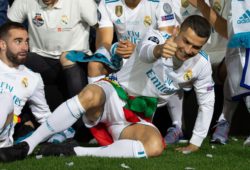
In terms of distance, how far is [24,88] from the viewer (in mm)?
5914

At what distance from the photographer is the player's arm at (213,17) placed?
A: 247 inches

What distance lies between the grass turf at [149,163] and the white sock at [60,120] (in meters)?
0.13

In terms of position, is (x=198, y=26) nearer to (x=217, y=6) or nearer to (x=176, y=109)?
(x=176, y=109)

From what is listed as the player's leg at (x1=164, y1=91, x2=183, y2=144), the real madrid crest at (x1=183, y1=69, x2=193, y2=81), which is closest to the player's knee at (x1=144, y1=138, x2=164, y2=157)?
the real madrid crest at (x1=183, y1=69, x2=193, y2=81)

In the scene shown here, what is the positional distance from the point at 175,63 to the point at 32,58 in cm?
145

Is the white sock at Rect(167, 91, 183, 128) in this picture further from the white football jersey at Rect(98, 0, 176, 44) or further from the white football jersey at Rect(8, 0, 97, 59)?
the white football jersey at Rect(8, 0, 97, 59)

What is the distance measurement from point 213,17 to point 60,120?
1.94 meters

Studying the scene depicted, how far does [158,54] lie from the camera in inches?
190

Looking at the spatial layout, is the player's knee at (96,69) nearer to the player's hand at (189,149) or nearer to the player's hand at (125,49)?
the player's hand at (125,49)

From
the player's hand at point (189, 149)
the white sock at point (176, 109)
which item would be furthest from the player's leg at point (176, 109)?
the player's hand at point (189, 149)

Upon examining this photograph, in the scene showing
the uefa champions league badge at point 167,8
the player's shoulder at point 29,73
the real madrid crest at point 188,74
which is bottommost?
the player's shoulder at point 29,73

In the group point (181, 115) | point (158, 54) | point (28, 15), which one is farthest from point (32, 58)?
point (158, 54)

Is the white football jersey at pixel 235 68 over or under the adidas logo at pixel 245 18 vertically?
under

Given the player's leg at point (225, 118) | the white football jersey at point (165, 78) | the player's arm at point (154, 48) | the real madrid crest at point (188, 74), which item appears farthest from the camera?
the player's leg at point (225, 118)
